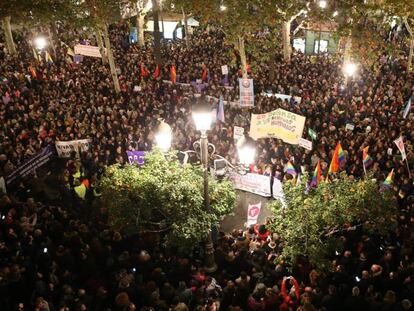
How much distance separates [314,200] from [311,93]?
1168 cm

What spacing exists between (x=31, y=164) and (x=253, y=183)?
7.41 meters

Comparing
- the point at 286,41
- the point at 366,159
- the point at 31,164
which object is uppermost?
the point at 286,41

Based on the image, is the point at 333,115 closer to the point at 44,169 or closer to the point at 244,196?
the point at 244,196

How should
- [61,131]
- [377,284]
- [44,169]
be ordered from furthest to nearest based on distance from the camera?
1. [61,131]
2. [44,169]
3. [377,284]

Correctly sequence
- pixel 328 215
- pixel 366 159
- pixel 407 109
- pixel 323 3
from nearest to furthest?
pixel 328 215, pixel 366 159, pixel 407 109, pixel 323 3

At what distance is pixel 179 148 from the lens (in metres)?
16.8

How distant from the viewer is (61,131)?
707 inches

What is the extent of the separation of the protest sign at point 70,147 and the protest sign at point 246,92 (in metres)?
6.61

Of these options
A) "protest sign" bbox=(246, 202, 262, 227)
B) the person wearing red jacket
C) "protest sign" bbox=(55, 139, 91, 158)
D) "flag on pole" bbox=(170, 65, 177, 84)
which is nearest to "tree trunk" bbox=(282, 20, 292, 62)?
"flag on pole" bbox=(170, 65, 177, 84)

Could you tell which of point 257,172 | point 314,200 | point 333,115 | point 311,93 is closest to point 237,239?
point 314,200

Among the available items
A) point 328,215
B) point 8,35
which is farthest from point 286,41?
point 328,215

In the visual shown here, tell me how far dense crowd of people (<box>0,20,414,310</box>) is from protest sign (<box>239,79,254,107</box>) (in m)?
0.47

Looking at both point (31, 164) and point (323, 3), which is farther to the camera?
point (323, 3)

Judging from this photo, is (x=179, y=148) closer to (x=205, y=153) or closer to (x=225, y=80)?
(x=225, y=80)
